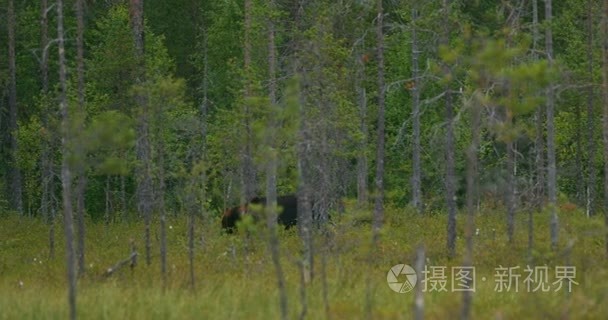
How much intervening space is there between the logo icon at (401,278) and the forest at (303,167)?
0.08 m

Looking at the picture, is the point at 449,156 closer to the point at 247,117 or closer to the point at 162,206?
the point at 247,117

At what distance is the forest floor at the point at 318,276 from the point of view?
34.8 ft

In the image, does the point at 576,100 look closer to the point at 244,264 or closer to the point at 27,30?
the point at 244,264

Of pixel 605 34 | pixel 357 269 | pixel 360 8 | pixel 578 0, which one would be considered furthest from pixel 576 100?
pixel 357 269

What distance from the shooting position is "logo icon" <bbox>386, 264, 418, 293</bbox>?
13.2 metres

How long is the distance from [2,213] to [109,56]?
21.1ft

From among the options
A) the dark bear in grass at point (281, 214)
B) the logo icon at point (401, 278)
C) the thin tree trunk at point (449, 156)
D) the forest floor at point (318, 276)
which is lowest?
the logo icon at point (401, 278)

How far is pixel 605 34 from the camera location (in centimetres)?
1566

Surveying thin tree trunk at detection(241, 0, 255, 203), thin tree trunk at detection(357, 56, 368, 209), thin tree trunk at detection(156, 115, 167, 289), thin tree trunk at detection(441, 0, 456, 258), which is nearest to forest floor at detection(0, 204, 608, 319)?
thin tree trunk at detection(156, 115, 167, 289)

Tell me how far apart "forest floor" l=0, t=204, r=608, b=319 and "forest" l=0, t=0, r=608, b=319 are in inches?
2.6

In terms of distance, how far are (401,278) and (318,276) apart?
1528mm
